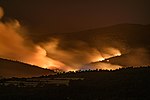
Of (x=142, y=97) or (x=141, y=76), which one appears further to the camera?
(x=141, y=76)

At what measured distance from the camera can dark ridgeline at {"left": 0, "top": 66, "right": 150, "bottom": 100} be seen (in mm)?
28312

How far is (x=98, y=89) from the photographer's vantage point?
1225 inches

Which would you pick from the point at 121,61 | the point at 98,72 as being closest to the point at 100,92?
the point at 98,72

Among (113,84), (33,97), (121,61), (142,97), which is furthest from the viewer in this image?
(121,61)

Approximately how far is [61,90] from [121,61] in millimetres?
21081

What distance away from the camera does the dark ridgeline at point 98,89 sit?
28312 mm

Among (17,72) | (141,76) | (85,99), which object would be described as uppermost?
(17,72)

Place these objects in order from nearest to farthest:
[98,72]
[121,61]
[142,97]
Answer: [142,97], [98,72], [121,61]

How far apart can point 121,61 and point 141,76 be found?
17083 millimetres

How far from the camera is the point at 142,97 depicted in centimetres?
Result: 2723

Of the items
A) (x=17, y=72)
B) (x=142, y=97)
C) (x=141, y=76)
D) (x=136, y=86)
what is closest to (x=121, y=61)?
(x=17, y=72)

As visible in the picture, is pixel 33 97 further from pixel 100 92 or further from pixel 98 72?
pixel 98 72

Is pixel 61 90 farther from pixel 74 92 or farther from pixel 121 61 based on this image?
pixel 121 61

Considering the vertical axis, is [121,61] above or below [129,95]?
above
